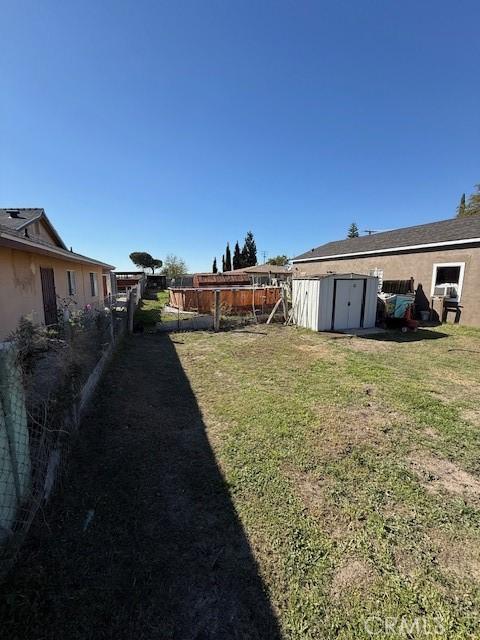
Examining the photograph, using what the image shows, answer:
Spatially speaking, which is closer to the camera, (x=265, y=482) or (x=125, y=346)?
(x=265, y=482)

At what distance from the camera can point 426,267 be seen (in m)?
13.2

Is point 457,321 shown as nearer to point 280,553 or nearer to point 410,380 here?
point 410,380

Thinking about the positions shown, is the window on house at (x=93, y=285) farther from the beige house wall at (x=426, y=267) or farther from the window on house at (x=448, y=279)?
the window on house at (x=448, y=279)

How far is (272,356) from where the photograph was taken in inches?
311

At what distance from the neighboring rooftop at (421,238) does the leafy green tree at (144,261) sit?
205 feet

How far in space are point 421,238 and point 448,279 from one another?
242 centimetres

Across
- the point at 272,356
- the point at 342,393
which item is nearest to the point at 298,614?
the point at 342,393

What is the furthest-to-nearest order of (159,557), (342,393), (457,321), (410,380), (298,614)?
(457,321) → (410,380) → (342,393) → (159,557) → (298,614)

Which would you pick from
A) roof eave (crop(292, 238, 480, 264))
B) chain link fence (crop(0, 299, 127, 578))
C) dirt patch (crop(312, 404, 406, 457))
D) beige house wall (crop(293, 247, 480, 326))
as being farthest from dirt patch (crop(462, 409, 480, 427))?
roof eave (crop(292, 238, 480, 264))

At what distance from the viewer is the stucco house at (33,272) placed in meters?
6.64

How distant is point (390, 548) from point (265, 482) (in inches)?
45.1

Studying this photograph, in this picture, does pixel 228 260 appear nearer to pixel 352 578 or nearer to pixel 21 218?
pixel 21 218

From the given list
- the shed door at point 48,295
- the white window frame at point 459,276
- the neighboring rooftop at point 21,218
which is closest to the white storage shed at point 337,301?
the white window frame at point 459,276

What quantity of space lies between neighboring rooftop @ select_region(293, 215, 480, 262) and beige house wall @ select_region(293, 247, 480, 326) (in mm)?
425
